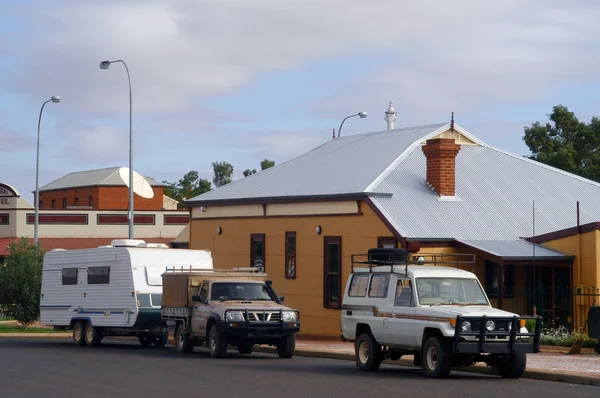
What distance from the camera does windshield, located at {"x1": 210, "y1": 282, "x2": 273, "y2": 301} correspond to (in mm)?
26375

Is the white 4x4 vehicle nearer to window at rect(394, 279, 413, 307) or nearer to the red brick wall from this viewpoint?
window at rect(394, 279, 413, 307)

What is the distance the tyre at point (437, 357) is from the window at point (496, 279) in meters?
10.6

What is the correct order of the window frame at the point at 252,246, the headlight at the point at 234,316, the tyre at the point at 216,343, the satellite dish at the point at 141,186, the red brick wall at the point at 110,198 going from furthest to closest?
the red brick wall at the point at 110,198 → the satellite dish at the point at 141,186 → the window frame at the point at 252,246 → the tyre at the point at 216,343 → the headlight at the point at 234,316

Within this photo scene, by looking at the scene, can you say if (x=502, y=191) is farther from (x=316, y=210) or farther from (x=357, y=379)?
(x=357, y=379)

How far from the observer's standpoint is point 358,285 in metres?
22.5

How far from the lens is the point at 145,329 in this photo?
29.0m

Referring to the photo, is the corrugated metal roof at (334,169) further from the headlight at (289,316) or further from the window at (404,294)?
the window at (404,294)

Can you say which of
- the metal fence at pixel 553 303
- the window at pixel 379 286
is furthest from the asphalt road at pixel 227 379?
the metal fence at pixel 553 303

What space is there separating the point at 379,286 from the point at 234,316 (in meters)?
4.54

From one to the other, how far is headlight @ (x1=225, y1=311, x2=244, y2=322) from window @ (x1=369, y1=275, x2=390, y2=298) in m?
4.14

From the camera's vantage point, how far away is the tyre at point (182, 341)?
2704cm

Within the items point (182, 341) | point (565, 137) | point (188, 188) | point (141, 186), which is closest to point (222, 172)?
point (188, 188)

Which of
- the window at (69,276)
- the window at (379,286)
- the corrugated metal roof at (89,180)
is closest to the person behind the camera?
the window at (379,286)

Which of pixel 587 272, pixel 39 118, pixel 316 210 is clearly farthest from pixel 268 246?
pixel 39 118
